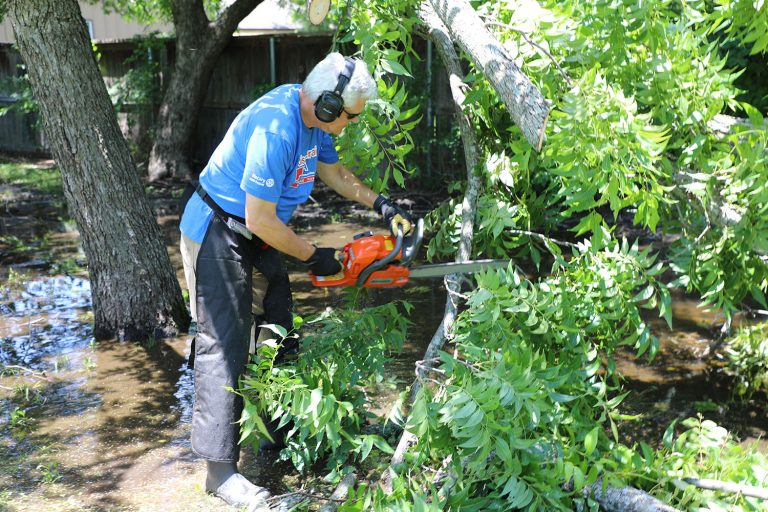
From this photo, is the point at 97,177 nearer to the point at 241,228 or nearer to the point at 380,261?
the point at 241,228

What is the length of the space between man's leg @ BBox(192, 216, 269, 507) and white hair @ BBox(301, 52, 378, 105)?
74 cm

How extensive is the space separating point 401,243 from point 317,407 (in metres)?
0.80

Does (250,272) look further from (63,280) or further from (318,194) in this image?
(318,194)

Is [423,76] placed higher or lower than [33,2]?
lower

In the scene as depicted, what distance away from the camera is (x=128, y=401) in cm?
470

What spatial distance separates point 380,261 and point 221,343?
0.81 metres

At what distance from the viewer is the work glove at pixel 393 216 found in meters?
3.53

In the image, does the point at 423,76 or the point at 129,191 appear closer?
the point at 129,191

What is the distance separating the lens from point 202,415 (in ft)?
11.7

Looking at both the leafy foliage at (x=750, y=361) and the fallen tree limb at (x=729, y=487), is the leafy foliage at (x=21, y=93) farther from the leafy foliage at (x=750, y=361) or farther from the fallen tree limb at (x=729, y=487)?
the fallen tree limb at (x=729, y=487)

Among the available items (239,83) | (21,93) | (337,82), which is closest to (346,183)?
(337,82)

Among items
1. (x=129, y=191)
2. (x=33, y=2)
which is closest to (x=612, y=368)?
(x=129, y=191)

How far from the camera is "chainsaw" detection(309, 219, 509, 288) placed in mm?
3471

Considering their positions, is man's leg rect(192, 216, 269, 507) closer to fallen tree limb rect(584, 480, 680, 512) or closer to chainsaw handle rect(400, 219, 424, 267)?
chainsaw handle rect(400, 219, 424, 267)
